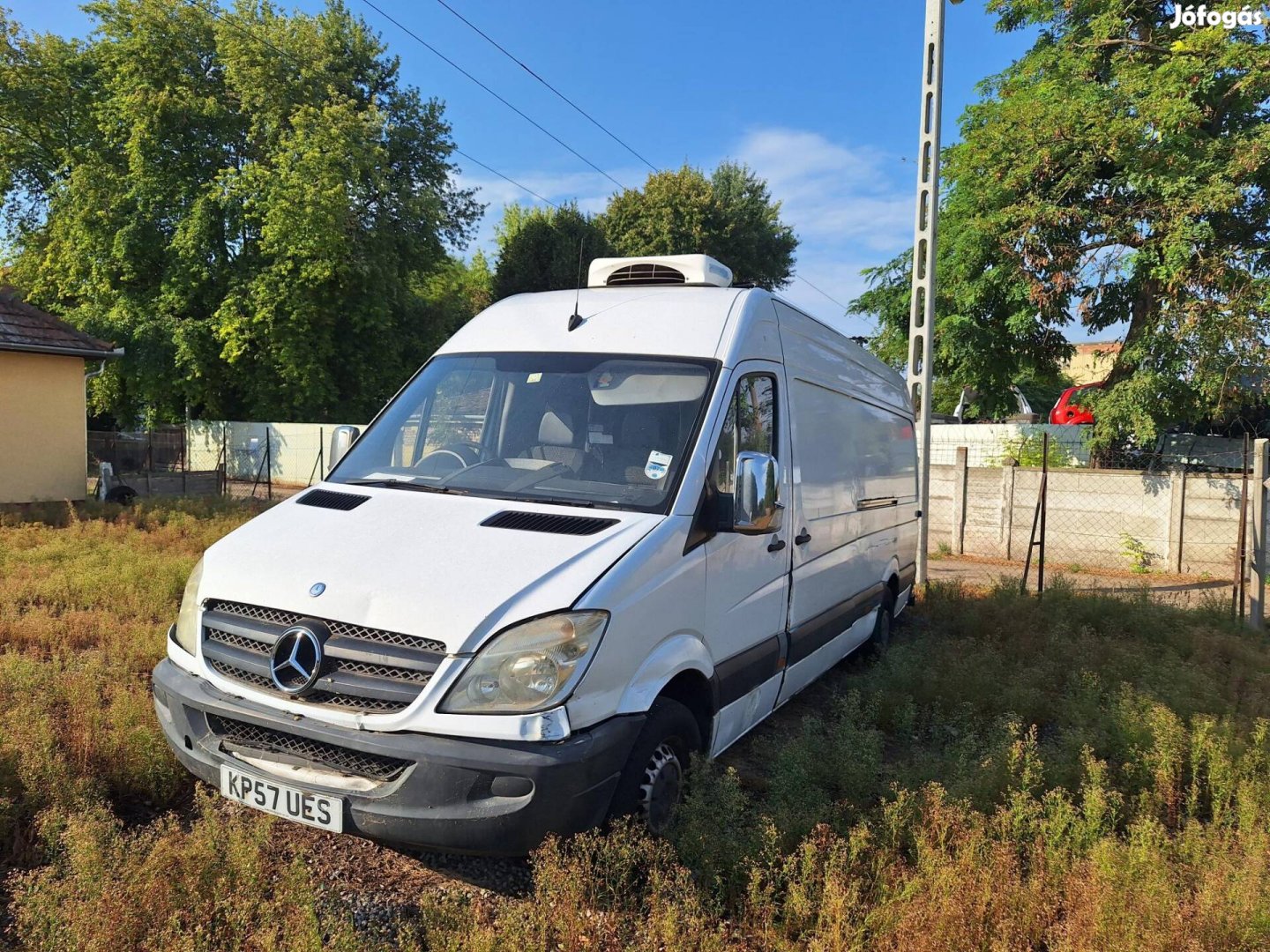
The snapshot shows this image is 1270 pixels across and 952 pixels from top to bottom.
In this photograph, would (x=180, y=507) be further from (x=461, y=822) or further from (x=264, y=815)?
(x=461, y=822)

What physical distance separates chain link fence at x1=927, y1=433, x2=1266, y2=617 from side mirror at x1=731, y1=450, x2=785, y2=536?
8.57 metres

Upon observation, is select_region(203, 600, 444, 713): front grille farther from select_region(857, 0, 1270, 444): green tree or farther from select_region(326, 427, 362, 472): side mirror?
select_region(857, 0, 1270, 444): green tree

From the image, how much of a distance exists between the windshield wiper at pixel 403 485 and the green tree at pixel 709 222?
29668 mm

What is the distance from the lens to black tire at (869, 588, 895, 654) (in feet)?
22.4

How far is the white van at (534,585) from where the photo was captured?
2773 millimetres

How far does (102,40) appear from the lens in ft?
87.6

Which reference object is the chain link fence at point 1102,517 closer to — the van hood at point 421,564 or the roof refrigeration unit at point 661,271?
the roof refrigeration unit at point 661,271

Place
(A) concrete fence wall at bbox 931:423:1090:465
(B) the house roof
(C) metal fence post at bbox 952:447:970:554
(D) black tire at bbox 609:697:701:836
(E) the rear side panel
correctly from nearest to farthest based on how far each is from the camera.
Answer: (D) black tire at bbox 609:697:701:836
(E) the rear side panel
(B) the house roof
(C) metal fence post at bbox 952:447:970:554
(A) concrete fence wall at bbox 931:423:1090:465

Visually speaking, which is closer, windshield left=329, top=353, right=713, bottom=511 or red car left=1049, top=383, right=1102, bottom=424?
windshield left=329, top=353, right=713, bottom=511

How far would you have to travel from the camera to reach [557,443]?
12.8 feet

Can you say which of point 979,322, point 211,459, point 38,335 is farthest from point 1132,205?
point 211,459

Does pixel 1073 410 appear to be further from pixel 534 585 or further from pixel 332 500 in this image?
pixel 534 585

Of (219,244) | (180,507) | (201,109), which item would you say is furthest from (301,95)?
(180,507)

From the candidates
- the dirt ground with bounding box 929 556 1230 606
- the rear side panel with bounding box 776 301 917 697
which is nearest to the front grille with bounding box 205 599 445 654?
the rear side panel with bounding box 776 301 917 697
